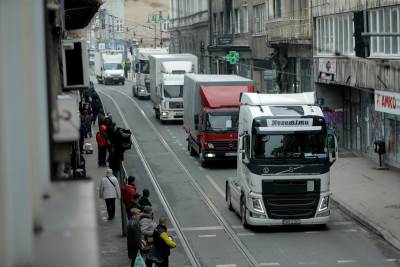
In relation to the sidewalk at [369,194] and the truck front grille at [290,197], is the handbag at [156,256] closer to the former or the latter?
the truck front grille at [290,197]

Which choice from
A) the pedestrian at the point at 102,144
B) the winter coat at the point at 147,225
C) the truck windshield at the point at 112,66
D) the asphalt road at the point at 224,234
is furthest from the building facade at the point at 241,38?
the winter coat at the point at 147,225

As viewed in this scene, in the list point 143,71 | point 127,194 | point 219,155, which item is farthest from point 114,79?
point 127,194

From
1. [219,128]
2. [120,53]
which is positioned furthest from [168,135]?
[120,53]

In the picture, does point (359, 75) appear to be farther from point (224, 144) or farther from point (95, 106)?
point (95, 106)

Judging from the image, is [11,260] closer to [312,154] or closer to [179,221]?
[312,154]

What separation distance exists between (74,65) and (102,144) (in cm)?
2197

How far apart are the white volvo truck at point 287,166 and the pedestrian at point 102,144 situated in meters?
11.4

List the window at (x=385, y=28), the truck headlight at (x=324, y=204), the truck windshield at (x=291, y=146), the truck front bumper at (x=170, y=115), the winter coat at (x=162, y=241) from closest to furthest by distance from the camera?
the winter coat at (x=162, y=241) < the truck windshield at (x=291, y=146) < the truck headlight at (x=324, y=204) < the window at (x=385, y=28) < the truck front bumper at (x=170, y=115)

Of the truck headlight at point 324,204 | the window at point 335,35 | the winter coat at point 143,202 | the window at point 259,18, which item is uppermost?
the window at point 259,18

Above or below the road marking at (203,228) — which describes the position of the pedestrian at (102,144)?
above

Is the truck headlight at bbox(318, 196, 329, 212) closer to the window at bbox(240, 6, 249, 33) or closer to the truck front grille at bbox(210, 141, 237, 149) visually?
the truck front grille at bbox(210, 141, 237, 149)

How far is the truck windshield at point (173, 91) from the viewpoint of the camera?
161 ft

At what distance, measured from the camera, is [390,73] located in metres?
31.2

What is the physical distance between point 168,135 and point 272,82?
9848 mm
